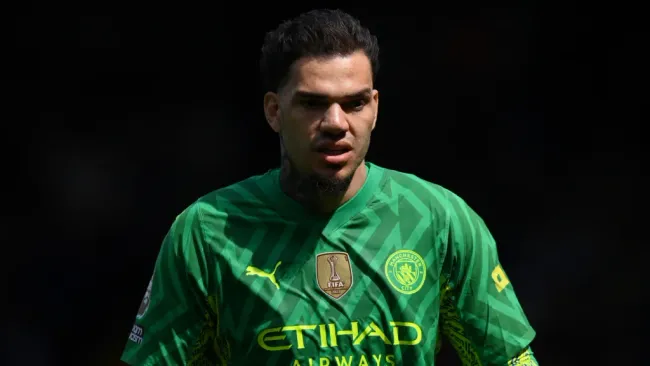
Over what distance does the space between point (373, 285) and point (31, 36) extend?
13.3 feet

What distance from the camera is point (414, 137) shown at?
279 inches

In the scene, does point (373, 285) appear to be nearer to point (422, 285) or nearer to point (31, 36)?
point (422, 285)

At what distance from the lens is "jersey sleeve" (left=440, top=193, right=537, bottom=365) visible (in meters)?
3.50

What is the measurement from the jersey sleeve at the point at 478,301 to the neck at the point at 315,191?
305 mm

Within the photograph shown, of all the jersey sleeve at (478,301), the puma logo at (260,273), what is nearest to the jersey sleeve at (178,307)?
the puma logo at (260,273)

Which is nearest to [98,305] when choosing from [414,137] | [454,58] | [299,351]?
[414,137]

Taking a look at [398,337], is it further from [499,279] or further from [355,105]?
[355,105]

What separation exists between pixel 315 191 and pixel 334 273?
255 millimetres

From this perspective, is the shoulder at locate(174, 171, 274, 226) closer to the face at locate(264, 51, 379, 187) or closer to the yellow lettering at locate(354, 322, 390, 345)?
the face at locate(264, 51, 379, 187)

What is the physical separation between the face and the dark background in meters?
3.45

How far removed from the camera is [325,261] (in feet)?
11.5

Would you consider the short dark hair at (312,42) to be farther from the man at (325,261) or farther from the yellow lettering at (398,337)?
the yellow lettering at (398,337)

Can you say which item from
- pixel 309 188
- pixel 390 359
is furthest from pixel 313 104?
pixel 390 359

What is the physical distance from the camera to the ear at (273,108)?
3.54 m
